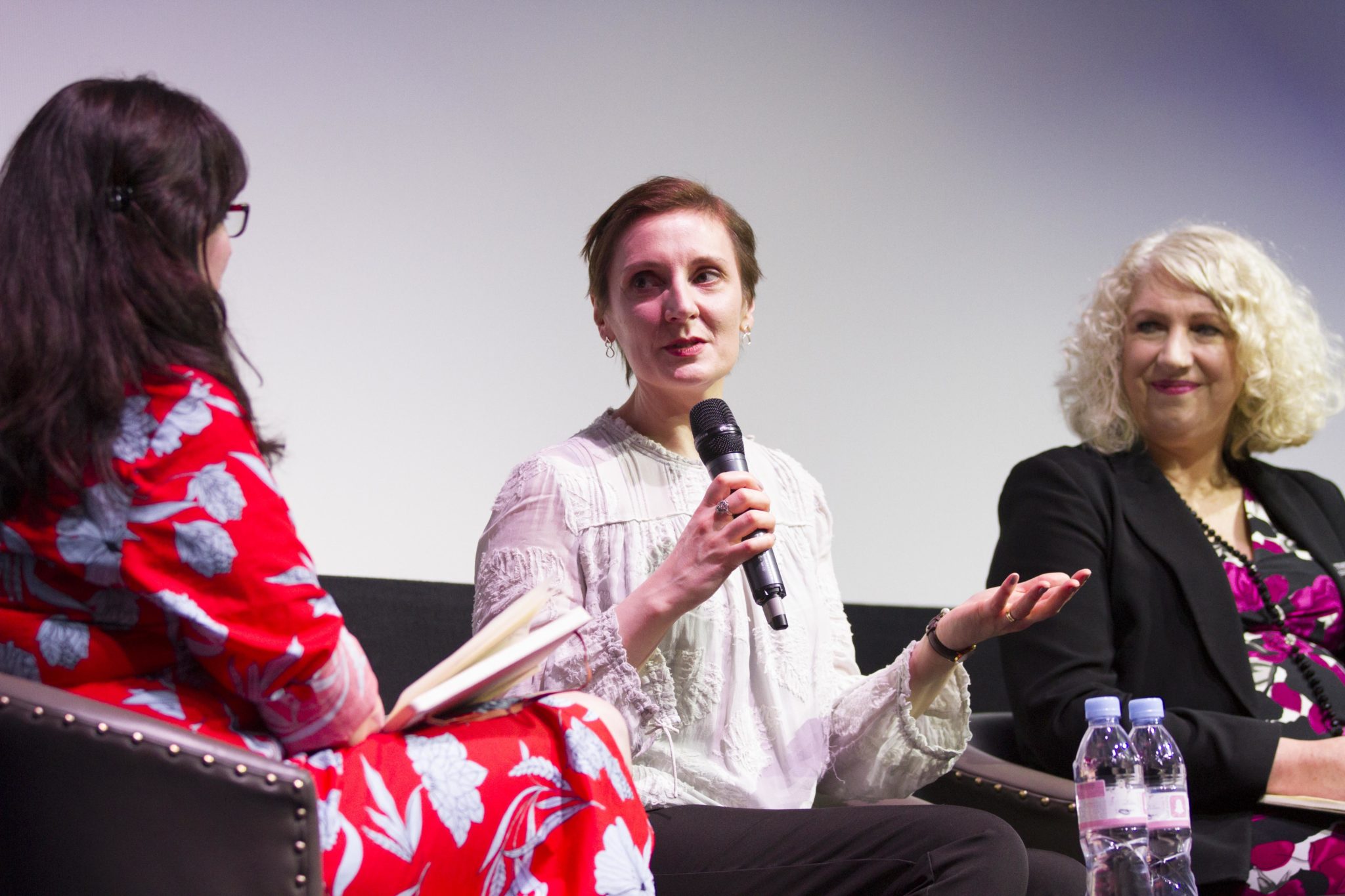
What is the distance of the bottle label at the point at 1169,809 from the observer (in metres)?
1.81

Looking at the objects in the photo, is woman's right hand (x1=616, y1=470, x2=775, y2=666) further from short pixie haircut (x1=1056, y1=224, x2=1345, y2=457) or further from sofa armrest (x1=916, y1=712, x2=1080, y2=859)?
short pixie haircut (x1=1056, y1=224, x2=1345, y2=457)

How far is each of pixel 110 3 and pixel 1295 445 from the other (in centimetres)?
249

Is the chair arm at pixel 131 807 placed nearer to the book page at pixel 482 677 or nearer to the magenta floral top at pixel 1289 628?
the book page at pixel 482 677

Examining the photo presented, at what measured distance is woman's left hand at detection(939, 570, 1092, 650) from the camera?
166 cm

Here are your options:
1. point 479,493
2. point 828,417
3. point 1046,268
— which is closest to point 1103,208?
point 1046,268

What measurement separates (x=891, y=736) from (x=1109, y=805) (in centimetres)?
35

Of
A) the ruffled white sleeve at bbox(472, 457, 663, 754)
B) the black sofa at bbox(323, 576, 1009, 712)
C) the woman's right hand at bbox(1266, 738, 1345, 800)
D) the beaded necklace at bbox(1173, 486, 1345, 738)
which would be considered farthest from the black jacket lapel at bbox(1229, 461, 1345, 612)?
the black sofa at bbox(323, 576, 1009, 712)

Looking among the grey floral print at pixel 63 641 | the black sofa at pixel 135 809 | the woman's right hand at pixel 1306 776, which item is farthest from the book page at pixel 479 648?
the woman's right hand at pixel 1306 776

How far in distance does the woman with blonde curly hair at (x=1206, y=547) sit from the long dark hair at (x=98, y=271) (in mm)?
1494

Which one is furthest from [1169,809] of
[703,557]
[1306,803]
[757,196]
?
[757,196]

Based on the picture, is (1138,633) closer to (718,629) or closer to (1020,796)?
(1020,796)

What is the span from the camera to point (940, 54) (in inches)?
137

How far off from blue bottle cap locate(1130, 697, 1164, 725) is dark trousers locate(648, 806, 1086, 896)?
53 cm

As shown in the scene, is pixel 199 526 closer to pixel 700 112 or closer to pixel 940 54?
pixel 700 112
